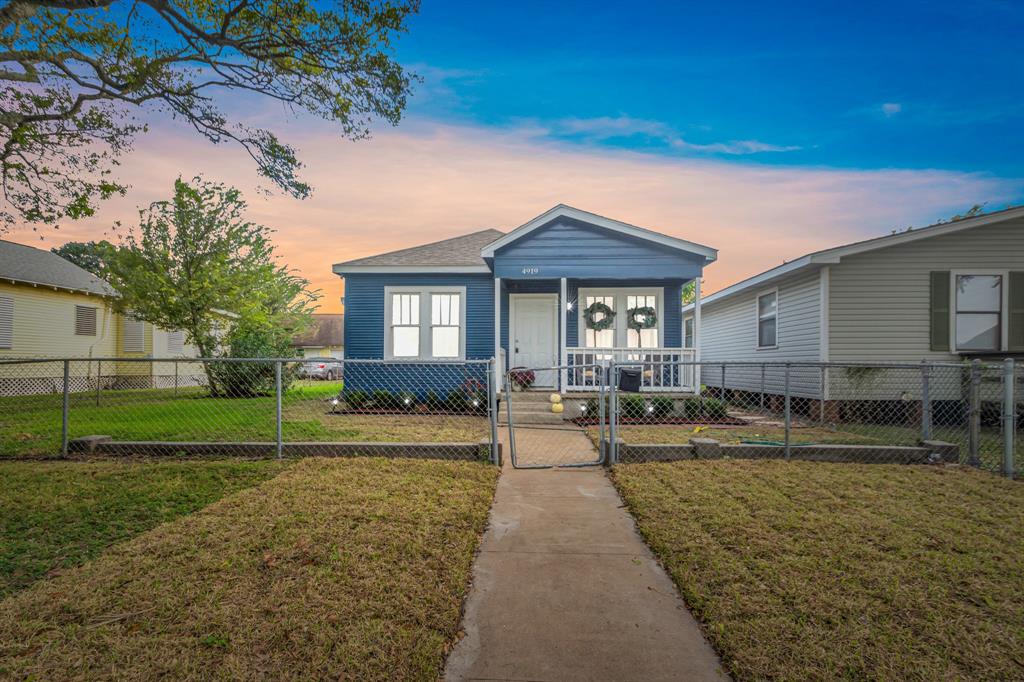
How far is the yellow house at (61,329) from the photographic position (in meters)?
16.7

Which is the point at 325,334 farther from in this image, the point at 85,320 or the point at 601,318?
the point at 601,318

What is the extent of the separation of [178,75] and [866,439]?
1301cm

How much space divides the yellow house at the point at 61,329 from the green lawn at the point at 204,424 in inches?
173

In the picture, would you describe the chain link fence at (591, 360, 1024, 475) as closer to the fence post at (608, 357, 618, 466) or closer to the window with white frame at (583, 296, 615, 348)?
the fence post at (608, 357, 618, 466)

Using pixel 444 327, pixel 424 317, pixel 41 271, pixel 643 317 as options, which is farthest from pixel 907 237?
pixel 41 271

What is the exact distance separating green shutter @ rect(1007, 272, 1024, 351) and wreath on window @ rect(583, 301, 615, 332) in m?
8.08

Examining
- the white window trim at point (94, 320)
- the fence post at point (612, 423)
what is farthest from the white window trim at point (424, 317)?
the white window trim at point (94, 320)

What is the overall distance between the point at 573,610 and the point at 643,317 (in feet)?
34.5

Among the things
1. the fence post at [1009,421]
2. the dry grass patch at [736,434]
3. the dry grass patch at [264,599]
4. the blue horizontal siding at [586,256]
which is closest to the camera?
the dry grass patch at [264,599]

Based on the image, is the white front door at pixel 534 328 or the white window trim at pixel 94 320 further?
the white window trim at pixel 94 320

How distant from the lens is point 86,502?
4.43 metres

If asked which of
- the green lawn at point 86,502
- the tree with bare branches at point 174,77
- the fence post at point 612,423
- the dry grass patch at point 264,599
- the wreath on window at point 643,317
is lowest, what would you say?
the green lawn at point 86,502

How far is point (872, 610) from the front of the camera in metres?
2.57

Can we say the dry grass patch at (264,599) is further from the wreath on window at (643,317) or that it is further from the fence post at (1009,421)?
the wreath on window at (643,317)
